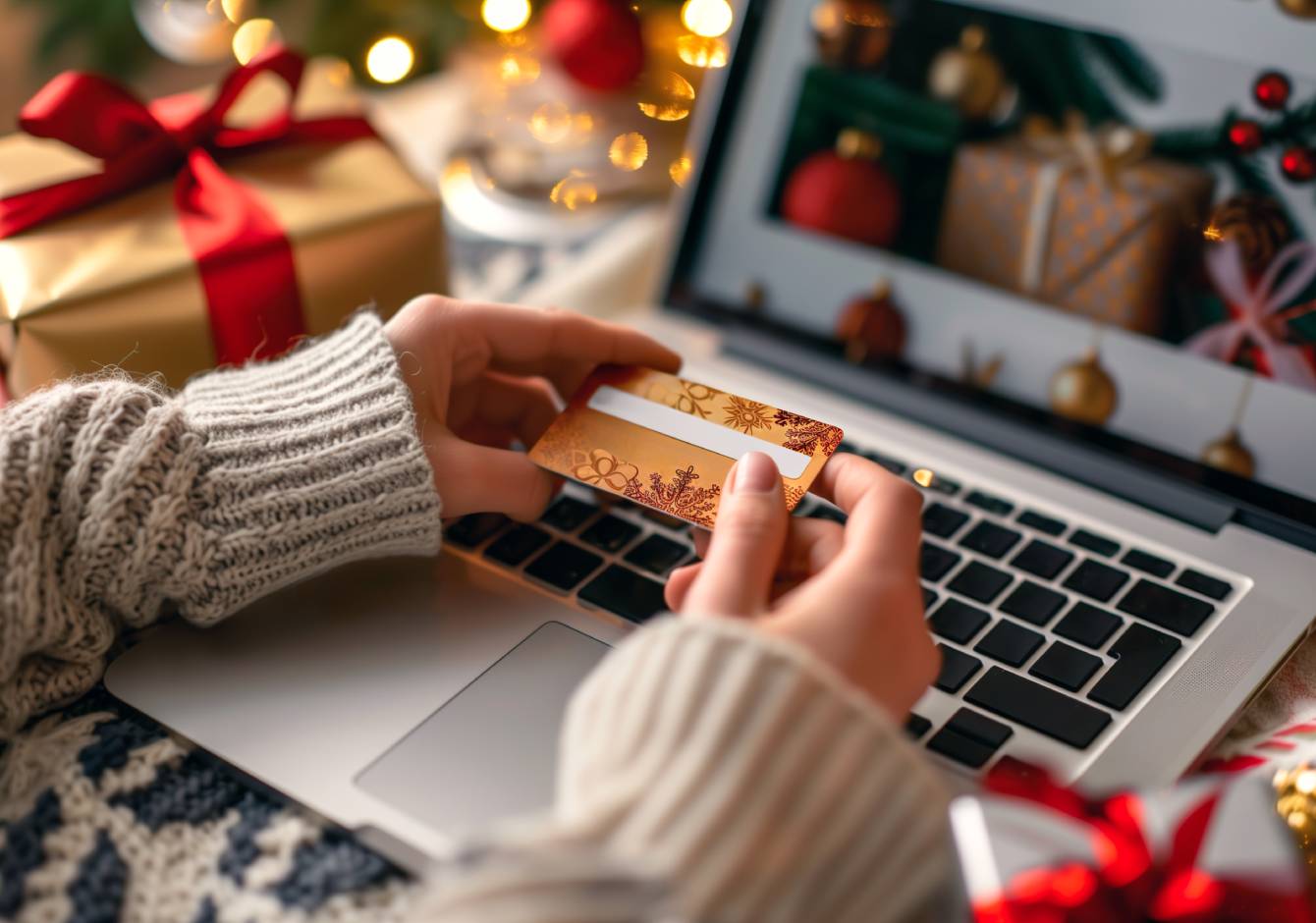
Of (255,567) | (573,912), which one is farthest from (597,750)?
(255,567)

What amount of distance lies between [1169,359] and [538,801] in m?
0.43

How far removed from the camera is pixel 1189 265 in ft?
1.95

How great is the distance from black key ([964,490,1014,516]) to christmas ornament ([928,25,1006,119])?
24cm

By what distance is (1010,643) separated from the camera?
49 cm

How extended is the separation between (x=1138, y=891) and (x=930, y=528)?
260 mm

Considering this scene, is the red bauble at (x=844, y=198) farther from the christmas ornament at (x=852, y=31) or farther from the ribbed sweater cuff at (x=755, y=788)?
the ribbed sweater cuff at (x=755, y=788)

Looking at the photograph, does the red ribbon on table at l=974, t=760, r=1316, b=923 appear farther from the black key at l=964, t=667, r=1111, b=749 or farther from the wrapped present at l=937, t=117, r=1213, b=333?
the wrapped present at l=937, t=117, r=1213, b=333

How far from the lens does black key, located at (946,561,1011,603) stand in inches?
20.7

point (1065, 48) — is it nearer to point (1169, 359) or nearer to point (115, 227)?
point (1169, 359)

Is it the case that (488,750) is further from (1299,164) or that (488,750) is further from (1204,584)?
(1299,164)

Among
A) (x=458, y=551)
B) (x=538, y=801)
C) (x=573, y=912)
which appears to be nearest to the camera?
(x=573, y=912)

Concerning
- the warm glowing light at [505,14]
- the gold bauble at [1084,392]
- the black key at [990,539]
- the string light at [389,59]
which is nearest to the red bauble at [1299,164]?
the gold bauble at [1084,392]

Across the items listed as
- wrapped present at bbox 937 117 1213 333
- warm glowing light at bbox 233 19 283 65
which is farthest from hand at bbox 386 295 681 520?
warm glowing light at bbox 233 19 283 65

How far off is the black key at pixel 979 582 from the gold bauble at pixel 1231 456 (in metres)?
0.15
